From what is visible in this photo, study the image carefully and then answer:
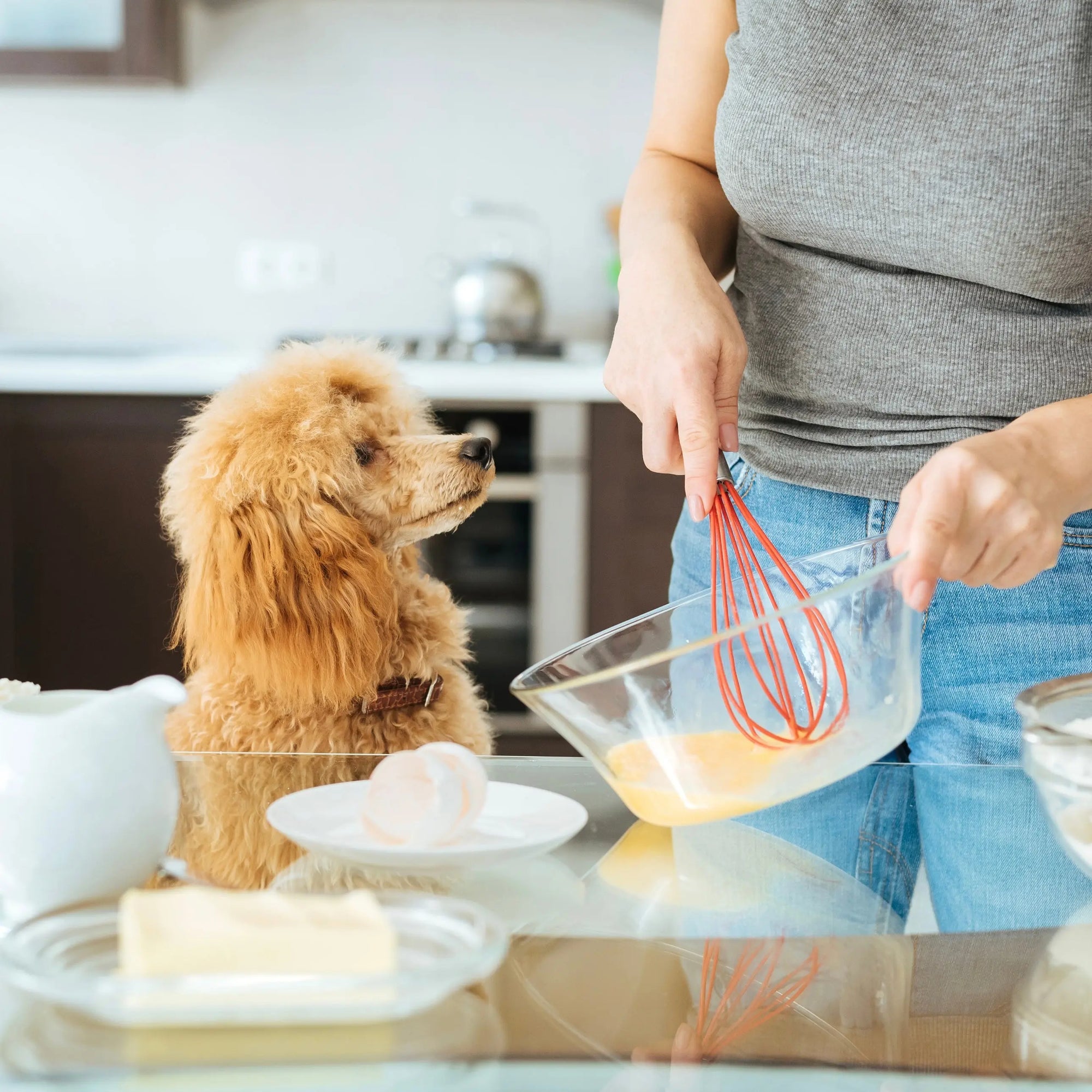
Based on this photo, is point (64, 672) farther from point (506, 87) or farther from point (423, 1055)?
point (423, 1055)

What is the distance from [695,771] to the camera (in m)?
0.54

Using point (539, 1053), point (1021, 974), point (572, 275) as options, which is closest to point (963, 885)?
point (1021, 974)

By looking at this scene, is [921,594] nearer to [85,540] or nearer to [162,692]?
[162,692]

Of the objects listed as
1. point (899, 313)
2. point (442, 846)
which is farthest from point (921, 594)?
point (899, 313)

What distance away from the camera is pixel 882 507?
82 centimetres

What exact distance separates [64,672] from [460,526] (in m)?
0.76

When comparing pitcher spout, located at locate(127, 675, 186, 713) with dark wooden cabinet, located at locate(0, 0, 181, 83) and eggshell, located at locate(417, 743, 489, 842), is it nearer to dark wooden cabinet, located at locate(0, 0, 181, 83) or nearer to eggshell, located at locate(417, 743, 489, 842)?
eggshell, located at locate(417, 743, 489, 842)

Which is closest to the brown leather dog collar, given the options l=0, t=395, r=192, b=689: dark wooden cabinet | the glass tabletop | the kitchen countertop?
the glass tabletop

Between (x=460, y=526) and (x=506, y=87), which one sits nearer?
(x=460, y=526)

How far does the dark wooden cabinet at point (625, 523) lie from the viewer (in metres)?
2.11

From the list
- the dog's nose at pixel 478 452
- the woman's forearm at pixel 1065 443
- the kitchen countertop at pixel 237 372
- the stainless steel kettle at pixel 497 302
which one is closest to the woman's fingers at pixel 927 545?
the woman's forearm at pixel 1065 443

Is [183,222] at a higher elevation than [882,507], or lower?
higher

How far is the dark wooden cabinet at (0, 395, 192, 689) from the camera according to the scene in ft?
6.79

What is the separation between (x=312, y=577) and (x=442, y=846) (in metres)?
0.57
